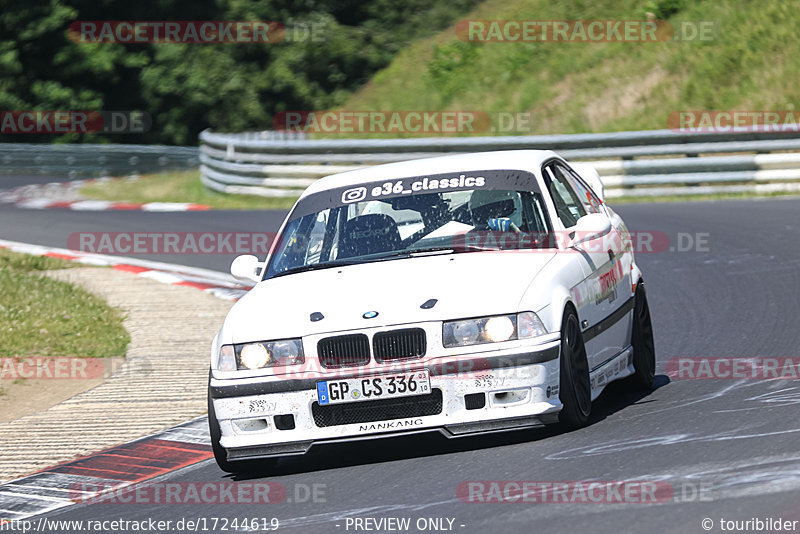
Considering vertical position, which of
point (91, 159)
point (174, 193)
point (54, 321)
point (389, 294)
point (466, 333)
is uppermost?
point (389, 294)

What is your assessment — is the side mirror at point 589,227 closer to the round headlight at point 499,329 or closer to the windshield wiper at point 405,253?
the windshield wiper at point 405,253

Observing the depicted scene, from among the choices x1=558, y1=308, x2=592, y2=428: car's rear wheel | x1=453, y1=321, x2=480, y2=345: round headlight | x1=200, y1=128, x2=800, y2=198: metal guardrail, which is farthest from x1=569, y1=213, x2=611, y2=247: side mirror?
x1=200, y1=128, x2=800, y2=198: metal guardrail

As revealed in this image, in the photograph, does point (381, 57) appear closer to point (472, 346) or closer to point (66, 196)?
point (66, 196)

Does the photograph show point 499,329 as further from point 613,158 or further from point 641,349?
point 613,158

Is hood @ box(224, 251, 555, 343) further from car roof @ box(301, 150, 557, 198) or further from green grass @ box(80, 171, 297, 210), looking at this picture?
green grass @ box(80, 171, 297, 210)

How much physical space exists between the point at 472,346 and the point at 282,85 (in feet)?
120

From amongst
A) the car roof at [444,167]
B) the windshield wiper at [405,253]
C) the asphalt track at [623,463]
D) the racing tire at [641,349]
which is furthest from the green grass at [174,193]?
the windshield wiper at [405,253]

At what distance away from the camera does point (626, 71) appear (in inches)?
1009

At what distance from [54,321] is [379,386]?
6.96 metres

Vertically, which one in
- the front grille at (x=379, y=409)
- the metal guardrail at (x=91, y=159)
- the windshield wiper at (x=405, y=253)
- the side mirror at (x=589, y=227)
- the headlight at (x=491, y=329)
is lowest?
the metal guardrail at (x=91, y=159)

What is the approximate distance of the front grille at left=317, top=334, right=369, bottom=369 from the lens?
6.32 metres

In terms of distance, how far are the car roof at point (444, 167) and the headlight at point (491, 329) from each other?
1.54 m

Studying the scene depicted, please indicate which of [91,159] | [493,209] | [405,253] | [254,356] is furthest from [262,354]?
[91,159]

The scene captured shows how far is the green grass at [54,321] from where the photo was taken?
37.6 feet
